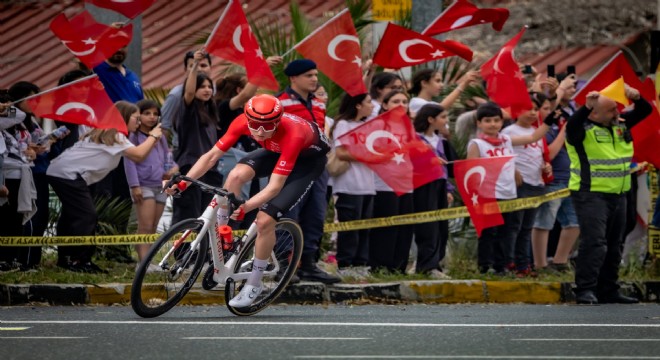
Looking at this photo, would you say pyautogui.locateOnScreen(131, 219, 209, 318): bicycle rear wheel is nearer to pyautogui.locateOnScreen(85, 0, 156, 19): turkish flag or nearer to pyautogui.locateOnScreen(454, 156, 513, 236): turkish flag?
pyautogui.locateOnScreen(85, 0, 156, 19): turkish flag

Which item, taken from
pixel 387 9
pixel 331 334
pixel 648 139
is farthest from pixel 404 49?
pixel 331 334

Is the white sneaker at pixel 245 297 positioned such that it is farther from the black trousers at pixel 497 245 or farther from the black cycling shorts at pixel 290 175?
the black trousers at pixel 497 245

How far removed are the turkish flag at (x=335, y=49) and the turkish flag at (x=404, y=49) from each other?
1.18 feet

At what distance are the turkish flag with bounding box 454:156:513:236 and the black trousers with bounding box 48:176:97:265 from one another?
145 inches

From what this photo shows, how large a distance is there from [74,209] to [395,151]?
3.12 meters

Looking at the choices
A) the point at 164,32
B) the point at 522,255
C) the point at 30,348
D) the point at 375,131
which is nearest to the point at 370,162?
the point at 375,131

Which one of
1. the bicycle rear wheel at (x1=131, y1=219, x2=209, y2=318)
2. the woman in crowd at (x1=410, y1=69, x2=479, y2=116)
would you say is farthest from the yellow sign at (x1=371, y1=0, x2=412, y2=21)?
the bicycle rear wheel at (x1=131, y1=219, x2=209, y2=318)

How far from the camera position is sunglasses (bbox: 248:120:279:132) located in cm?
1056

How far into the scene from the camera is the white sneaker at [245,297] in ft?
35.9

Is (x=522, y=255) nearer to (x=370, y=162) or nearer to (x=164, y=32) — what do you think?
(x=370, y=162)

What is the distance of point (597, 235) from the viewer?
12953 mm

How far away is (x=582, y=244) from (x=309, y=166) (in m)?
3.08

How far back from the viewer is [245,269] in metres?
11.2

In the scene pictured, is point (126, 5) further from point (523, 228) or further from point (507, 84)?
point (523, 228)
